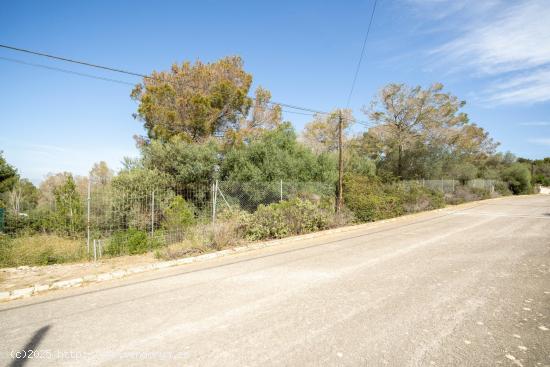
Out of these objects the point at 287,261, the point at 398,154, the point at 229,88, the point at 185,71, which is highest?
the point at 185,71

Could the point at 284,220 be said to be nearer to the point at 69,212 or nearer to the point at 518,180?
the point at 69,212

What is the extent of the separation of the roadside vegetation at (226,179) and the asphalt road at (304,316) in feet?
9.95

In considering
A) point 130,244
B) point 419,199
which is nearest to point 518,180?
point 419,199

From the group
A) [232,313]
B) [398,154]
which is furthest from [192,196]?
[398,154]

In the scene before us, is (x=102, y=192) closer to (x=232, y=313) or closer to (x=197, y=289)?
(x=197, y=289)

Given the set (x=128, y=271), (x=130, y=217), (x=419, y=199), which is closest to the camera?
(x=128, y=271)

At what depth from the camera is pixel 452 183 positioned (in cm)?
2698

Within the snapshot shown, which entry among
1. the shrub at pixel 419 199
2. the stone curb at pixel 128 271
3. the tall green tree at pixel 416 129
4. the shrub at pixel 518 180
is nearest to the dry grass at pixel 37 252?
the stone curb at pixel 128 271

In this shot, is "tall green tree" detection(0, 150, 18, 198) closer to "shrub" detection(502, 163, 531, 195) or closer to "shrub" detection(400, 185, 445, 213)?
"shrub" detection(400, 185, 445, 213)

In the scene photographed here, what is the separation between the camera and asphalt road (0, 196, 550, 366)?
2.97m

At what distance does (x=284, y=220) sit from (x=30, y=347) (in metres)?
8.28

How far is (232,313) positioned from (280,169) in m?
12.8

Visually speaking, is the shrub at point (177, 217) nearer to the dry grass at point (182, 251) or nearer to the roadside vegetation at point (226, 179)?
the roadside vegetation at point (226, 179)

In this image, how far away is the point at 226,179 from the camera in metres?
17.0
